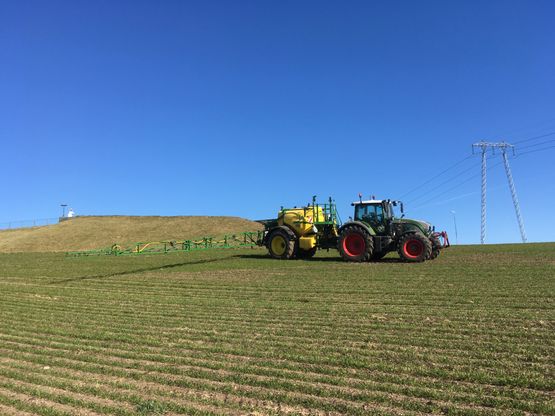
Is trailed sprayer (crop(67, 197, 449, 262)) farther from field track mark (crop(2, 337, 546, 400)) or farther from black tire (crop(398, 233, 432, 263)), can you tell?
field track mark (crop(2, 337, 546, 400))

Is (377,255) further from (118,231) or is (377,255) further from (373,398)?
(118,231)

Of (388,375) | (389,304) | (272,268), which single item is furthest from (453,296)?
(272,268)

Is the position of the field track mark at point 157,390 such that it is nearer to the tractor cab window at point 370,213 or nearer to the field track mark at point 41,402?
the field track mark at point 41,402

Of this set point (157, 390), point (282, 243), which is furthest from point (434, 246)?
point (157, 390)

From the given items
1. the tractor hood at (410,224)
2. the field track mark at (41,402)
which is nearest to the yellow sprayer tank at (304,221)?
the tractor hood at (410,224)

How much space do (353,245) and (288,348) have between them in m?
13.0

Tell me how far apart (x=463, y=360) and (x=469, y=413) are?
169 centimetres

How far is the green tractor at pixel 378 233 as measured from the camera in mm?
18578

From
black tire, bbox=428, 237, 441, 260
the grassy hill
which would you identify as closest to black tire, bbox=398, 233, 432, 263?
black tire, bbox=428, 237, 441, 260

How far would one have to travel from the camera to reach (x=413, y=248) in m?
18.4

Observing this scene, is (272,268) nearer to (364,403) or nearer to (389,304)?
(389,304)

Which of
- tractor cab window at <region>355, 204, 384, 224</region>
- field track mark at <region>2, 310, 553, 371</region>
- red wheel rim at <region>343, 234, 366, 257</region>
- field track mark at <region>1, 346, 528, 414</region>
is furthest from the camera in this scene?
tractor cab window at <region>355, 204, 384, 224</region>

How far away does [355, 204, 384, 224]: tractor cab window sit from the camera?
63.5ft

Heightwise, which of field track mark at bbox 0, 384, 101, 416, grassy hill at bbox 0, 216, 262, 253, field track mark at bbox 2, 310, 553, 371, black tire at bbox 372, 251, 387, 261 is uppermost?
grassy hill at bbox 0, 216, 262, 253
